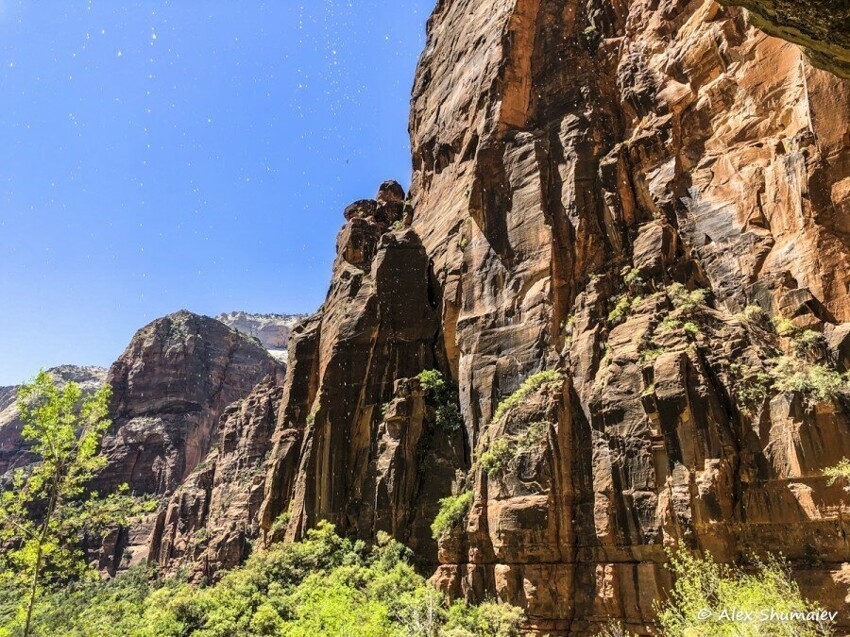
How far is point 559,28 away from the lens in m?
41.4

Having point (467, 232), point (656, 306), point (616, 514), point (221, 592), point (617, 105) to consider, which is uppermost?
point (617, 105)

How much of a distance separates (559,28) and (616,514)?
117ft

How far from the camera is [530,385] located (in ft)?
98.6

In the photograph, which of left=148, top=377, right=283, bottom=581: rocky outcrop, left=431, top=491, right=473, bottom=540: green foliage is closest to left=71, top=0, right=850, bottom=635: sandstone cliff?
left=431, top=491, right=473, bottom=540: green foliage

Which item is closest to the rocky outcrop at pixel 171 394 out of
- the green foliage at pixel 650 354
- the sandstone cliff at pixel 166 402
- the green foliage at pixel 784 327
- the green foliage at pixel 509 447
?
the sandstone cliff at pixel 166 402

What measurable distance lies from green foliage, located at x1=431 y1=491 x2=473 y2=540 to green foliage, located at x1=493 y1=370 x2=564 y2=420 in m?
5.26

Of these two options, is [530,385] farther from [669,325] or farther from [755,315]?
[755,315]

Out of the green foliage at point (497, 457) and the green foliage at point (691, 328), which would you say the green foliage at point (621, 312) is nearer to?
the green foliage at point (691, 328)

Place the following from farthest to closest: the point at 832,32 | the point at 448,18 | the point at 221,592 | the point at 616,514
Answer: the point at 448,18, the point at 221,592, the point at 616,514, the point at 832,32

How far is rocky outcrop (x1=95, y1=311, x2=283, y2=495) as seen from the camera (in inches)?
3942

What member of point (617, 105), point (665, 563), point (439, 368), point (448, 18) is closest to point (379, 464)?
point (439, 368)

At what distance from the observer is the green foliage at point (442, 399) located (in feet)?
122

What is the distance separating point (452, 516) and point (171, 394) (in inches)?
3740

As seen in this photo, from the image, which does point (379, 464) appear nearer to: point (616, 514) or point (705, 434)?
point (616, 514)
